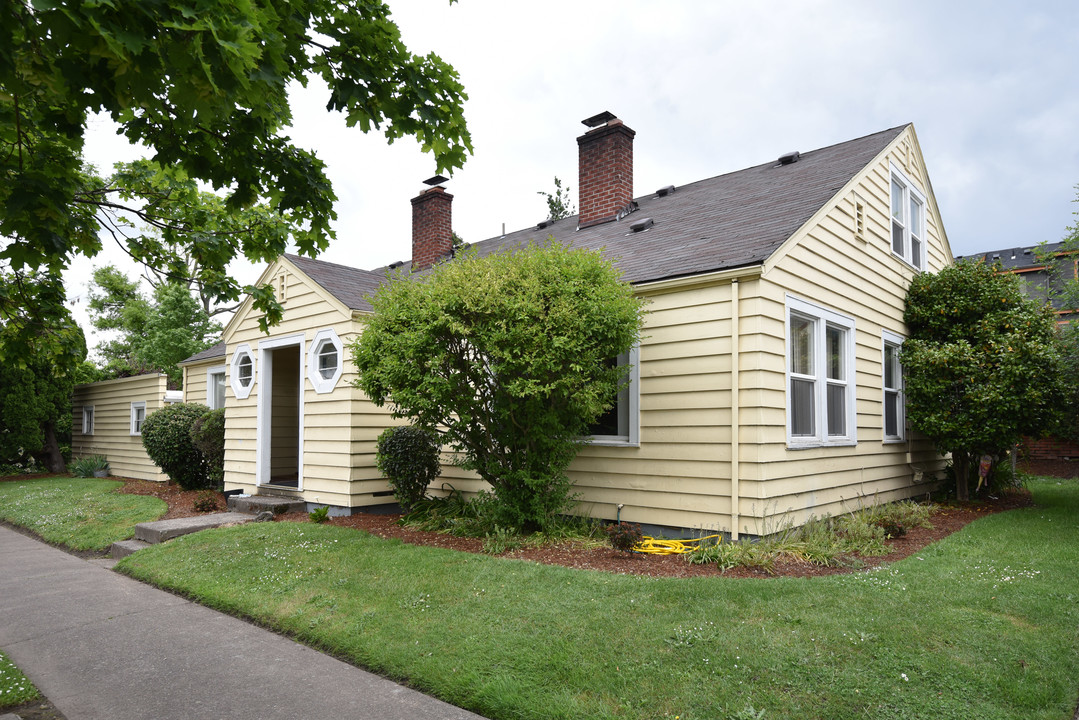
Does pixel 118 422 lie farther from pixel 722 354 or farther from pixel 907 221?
pixel 907 221

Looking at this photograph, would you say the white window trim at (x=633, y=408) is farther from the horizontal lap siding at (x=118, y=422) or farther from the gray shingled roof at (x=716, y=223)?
the horizontal lap siding at (x=118, y=422)

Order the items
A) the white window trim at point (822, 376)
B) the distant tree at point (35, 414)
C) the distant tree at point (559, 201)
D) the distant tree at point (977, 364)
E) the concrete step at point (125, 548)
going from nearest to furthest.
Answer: the white window trim at point (822, 376) → the concrete step at point (125, 548) → the distant tree at point (977, 364) → the distant tree at point (35, 414) → the distant tree at point (559, 201)

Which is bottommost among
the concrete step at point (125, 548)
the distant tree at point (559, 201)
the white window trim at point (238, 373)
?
the concrete step at point (125, 548)

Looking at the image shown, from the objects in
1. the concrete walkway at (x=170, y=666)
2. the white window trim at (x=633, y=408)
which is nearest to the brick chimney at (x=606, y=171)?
the white window trim at (x=633, y=408)

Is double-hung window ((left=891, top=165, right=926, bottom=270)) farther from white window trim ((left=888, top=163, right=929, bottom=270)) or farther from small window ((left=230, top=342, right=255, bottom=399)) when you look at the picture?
small window ((left=230, top=342, right=255, bottom=399))

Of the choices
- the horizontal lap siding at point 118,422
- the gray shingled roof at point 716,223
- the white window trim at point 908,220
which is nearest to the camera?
the gray shingled roof at point 716,223

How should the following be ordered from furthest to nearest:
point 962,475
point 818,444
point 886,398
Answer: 1. point 962,475
2. point 886,398
3. point 818,444

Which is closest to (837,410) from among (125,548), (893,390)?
(893,390)

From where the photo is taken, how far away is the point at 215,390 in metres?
15.2

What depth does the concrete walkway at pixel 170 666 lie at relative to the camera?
12.0 ft

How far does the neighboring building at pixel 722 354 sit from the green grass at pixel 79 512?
70.8 inches

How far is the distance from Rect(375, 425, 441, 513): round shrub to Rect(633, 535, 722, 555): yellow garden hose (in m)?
3.37

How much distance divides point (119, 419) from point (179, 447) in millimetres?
6166

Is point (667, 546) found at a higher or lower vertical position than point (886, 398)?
lower
